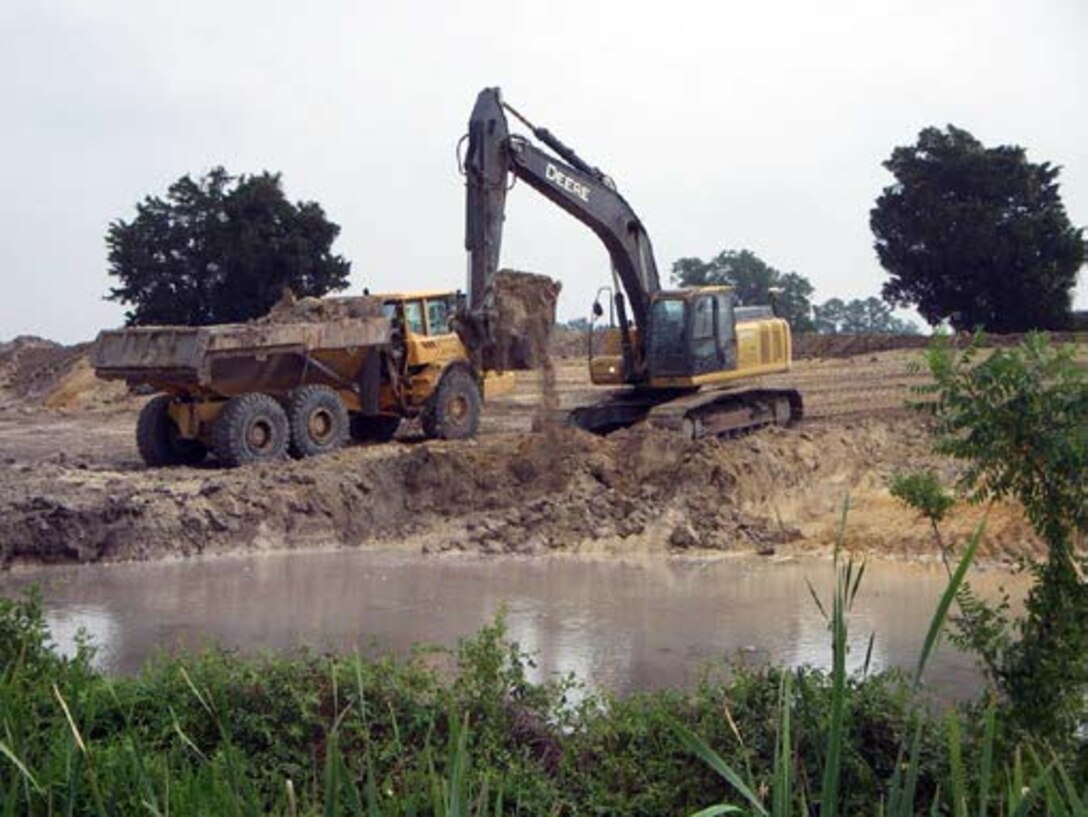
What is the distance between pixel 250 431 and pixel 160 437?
65.0 inches

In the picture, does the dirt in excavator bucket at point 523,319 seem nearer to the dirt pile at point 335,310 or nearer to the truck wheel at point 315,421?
the dirt pile at point 335,310

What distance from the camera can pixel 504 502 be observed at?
17.1 m

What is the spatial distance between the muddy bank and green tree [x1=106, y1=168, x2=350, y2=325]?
771 inches

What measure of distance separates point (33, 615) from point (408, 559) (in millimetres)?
7368

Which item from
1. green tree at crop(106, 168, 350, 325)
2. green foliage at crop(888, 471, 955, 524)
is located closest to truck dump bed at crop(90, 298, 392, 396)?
green foliage at crop(888, 471, 955, 524)

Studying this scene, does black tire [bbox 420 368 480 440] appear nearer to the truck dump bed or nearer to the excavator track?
the truck dump bed

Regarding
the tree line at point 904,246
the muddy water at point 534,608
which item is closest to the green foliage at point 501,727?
the muddy water at point 534,608

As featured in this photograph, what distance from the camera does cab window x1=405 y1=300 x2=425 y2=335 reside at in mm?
20578

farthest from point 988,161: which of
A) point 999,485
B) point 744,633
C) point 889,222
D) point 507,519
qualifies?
point 999,485

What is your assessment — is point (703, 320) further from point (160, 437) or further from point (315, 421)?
point (160, 437)

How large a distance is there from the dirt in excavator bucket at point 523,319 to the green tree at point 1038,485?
14.2 meters

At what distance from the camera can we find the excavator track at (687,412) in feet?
61.7

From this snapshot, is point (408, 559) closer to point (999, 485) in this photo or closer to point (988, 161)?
point (999, 485)

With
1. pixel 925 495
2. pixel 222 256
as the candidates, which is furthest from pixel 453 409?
pixel 222 256
